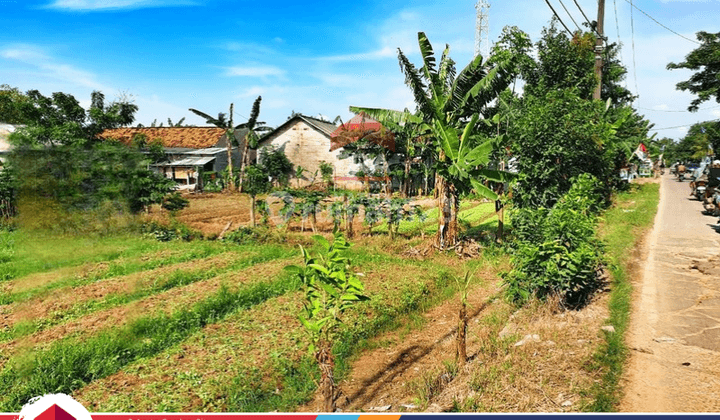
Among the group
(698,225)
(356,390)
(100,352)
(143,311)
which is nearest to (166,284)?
(143,311)

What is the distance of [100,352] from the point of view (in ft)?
19.2

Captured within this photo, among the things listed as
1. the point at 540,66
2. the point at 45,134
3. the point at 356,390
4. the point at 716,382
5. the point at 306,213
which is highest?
the point at 540,66

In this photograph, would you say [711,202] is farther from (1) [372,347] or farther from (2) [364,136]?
(2) [364,136]

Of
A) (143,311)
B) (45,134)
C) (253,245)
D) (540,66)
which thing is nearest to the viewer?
(143,311)

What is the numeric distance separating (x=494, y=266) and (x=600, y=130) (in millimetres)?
6599

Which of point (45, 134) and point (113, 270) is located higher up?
point (45, 134)

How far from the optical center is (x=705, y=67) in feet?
95.5

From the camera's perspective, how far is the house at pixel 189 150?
104ft

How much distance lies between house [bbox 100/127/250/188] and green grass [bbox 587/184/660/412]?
2558 centimetres

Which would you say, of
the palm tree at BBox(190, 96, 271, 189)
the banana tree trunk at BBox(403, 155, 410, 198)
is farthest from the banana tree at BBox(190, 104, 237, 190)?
the banana tree trunk at BBox(403, 155, 410, 198)

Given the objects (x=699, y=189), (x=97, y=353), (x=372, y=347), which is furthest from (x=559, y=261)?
(x=699, y=189)

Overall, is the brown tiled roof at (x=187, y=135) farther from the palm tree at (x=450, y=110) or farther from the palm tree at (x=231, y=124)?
the palm tree at (x=450, y=110)

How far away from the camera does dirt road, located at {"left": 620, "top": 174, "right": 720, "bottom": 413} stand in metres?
4.22

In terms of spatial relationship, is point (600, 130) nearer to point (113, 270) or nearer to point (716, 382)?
point (716, 382)
